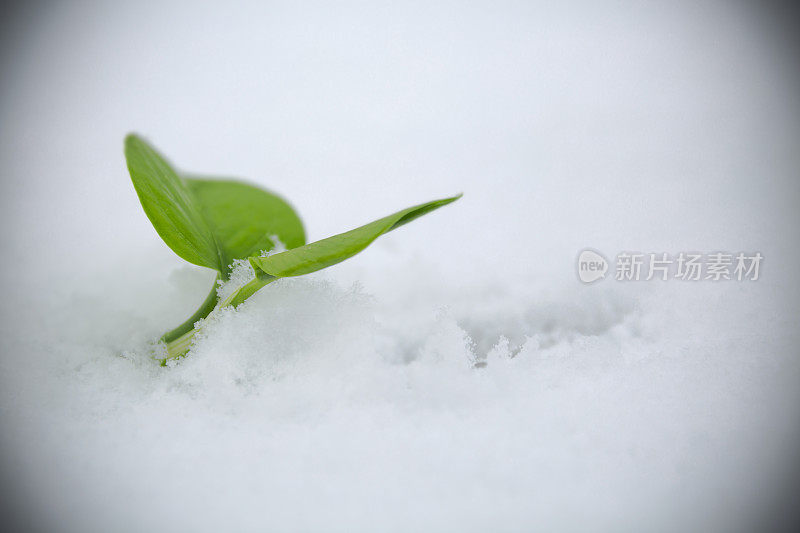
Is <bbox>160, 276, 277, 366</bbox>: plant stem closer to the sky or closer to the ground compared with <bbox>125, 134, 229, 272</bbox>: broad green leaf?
closer to the ground

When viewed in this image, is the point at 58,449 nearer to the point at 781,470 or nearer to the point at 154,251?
the point at 154,251

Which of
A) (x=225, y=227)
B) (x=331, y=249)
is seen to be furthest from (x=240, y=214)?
(x=331, y=249)

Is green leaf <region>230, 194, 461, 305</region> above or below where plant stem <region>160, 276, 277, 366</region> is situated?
above

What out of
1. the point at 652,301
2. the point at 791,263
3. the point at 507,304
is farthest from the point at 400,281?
the point at 791,263

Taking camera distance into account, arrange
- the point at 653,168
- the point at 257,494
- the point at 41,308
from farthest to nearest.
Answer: the point at 653,168, the point at 41,308, the point at 257,494

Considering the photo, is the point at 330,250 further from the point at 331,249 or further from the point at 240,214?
the point at 240,214

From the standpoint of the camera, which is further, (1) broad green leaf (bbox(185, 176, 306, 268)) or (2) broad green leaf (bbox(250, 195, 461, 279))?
(1) broad green leaf (bbox(185, 176, 306, 268))
